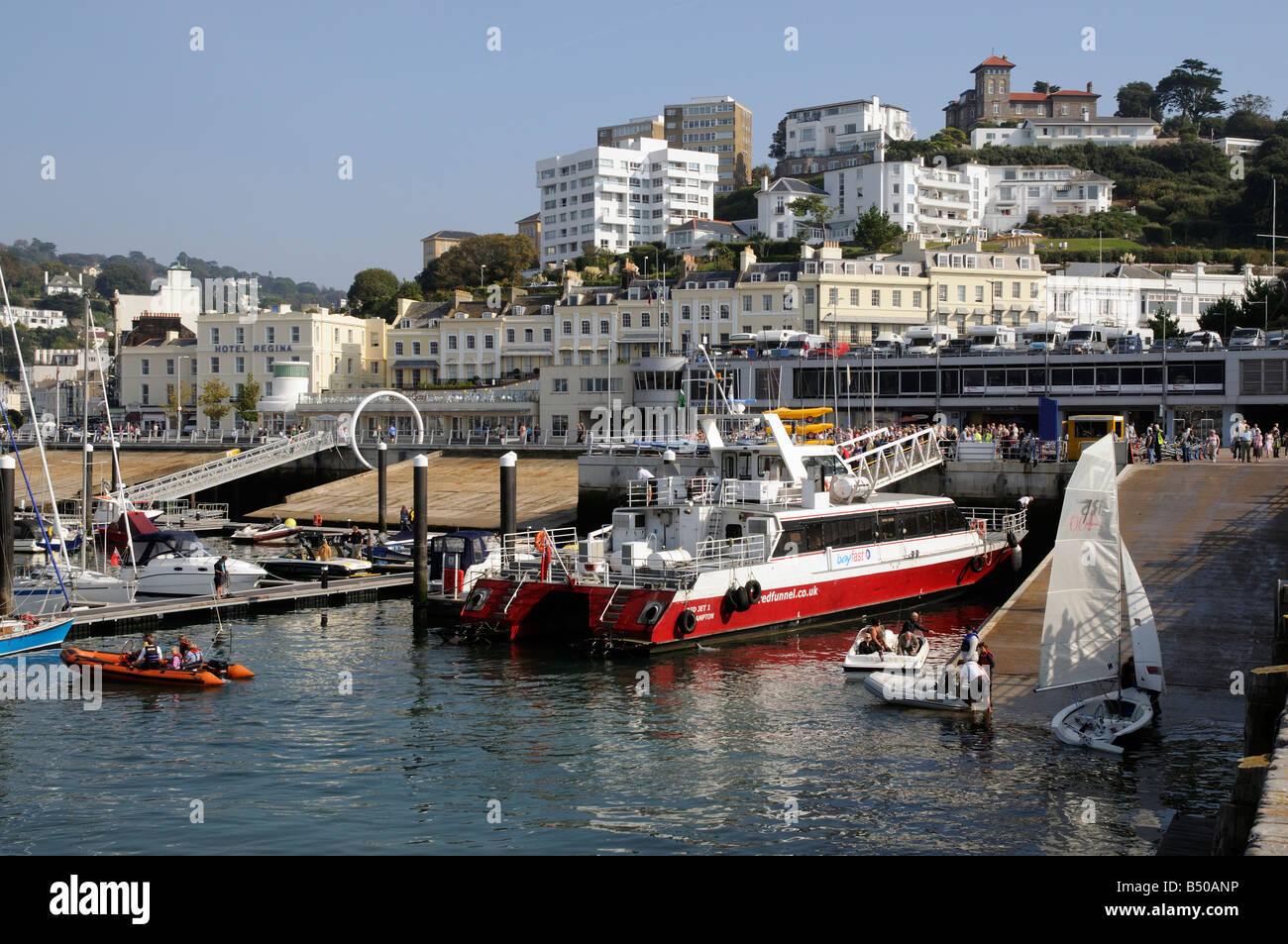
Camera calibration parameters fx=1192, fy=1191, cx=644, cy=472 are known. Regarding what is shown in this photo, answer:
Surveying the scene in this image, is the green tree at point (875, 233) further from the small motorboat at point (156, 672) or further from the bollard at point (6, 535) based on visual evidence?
the small motorboat at point (156, 672)

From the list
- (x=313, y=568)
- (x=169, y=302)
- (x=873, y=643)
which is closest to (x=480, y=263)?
(x=169, y=302)

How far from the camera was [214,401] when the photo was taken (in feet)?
332

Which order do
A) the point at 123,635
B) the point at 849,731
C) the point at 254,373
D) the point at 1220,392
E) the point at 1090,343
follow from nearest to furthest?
the point at 849,731 < the point at 123,635 < the point at 1220,392 < the point at 1090,343 < the point at 254,373

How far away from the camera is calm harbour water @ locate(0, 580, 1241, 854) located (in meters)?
17.4

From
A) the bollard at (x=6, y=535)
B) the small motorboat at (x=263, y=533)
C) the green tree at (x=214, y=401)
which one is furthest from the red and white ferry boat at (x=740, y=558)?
the green tree at (x=214, y=401)

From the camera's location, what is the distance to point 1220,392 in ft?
201

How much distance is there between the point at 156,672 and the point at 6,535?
849 cm

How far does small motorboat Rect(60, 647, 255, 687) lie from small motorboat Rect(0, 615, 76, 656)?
2.76 m
